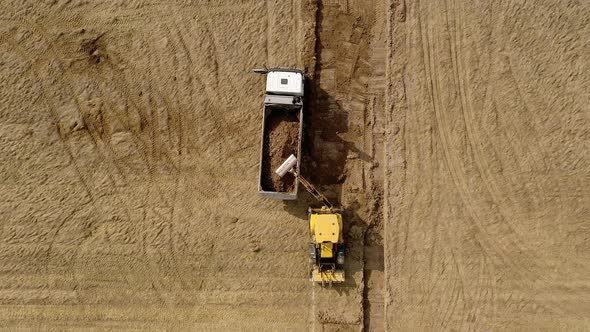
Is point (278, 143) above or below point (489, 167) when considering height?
above

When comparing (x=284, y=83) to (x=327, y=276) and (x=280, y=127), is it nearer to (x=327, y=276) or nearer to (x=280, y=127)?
(x=280, y=127)

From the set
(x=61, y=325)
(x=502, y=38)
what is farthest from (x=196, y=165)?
(x=502, y=38)

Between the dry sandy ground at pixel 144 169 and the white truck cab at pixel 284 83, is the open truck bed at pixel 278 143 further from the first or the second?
the dry sandy ground at pixel 144 169

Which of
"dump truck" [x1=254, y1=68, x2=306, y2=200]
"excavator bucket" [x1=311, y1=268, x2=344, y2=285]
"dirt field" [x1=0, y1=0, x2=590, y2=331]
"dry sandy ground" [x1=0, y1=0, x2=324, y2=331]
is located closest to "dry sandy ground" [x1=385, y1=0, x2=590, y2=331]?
"dirt field" [x1=0, y1=0, x2=590, y2=331]

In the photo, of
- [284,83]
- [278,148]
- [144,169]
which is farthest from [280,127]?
[144,169]

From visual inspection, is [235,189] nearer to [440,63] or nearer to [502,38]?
[440,63]

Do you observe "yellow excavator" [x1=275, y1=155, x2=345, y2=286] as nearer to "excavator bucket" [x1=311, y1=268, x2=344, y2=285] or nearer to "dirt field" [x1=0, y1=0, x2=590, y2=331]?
"excavator bucket" [x1=311, y1=268, x2=344, y2=285]

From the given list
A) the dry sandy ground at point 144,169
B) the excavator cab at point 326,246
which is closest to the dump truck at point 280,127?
the dry sandy ground at point 144,169
